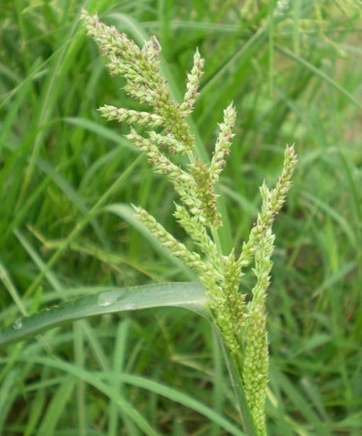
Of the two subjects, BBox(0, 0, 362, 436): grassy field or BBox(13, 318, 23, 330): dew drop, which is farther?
BBox(0, 0, 362, 436): grassy field

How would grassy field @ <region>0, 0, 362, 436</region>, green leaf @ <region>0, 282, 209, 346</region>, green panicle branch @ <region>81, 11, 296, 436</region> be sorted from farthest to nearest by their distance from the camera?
grassy field @ <region>0, 0, 362, 436</region> → green leaf @ <region>0, 282, 209, 346</region> → green panicle branch @ <region>81, 11, 296, 436</region>

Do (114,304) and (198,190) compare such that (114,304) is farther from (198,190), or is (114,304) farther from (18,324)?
(198,190)

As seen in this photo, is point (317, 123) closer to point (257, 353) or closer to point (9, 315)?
point (9, 315)

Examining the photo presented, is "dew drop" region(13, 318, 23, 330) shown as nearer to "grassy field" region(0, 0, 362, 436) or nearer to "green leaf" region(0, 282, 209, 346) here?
"green leaf" region(0, 282, 209, 346)

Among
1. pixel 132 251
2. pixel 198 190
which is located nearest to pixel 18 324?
pixel 198 190

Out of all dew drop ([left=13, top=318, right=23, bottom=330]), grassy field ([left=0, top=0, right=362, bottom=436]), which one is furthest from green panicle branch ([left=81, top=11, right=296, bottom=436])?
grassy field ([left=0, top=0, right=362, bottom=436])
